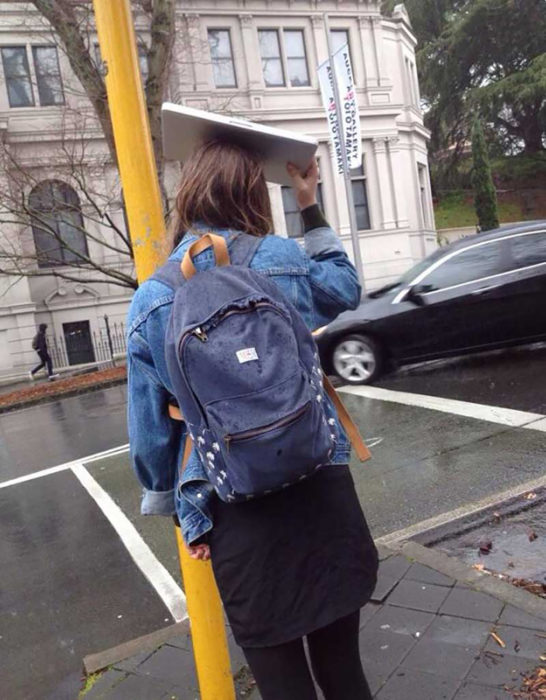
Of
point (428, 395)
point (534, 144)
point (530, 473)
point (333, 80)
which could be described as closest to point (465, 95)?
point (534, 144)

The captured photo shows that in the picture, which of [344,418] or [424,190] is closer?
[344,418]

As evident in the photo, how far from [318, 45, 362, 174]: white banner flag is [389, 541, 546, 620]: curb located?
46.1 feet

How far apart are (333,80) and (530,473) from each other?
13.5 meters

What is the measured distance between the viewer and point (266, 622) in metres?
1.57

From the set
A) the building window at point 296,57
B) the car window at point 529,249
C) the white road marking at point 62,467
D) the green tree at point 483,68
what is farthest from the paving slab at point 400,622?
the green tree at point 483,68

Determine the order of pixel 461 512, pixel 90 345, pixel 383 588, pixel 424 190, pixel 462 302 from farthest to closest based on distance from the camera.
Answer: pixel 424 190, pixel 90 345, pixel 462 302, pixel 461 512, pixel 383 588

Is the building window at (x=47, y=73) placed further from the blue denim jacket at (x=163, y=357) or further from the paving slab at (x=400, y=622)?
the blue denim jacket at (x=163, y=357)

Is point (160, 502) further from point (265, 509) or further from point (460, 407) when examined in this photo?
point (460, 407)

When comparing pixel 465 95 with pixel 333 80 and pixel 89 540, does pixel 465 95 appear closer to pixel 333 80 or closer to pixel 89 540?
pixel 333 80

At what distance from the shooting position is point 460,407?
23.6 feet

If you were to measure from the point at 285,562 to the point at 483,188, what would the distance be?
3603cm

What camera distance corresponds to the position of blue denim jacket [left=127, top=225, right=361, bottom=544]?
160cm

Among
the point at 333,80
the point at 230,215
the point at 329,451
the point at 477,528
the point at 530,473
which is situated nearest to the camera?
the point at 329,451

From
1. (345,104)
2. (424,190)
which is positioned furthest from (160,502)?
(424,190)
